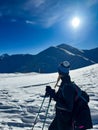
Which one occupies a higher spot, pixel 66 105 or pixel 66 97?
pixel 66 97

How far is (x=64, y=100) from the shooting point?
17.5 feet

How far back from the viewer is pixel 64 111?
17.7ft

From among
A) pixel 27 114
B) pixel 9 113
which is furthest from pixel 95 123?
pixel 9 113

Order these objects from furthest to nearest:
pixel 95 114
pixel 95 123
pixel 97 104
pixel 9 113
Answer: pixel 97 104 < pixel 9 113 < pixel 95 114 < pixel 95 123

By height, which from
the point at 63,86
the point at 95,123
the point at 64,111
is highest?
the point at 63,86

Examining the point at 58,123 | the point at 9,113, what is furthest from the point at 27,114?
the point at 58,123

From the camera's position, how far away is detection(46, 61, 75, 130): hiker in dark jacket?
522 centimetres

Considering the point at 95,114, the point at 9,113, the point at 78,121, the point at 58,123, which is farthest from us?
the point at 9,113

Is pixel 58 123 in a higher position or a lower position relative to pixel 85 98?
lower

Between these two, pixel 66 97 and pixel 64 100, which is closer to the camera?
pixel 66 97

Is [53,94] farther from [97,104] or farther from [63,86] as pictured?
[97,104]

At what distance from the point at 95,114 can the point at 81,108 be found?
4.54 m

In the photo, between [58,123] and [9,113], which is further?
[9,113]

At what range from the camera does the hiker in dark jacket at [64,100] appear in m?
5.22
